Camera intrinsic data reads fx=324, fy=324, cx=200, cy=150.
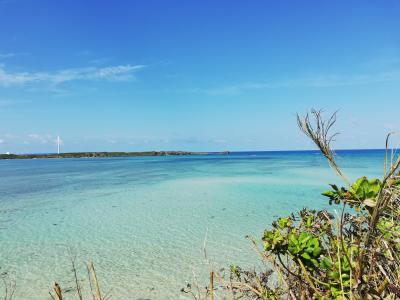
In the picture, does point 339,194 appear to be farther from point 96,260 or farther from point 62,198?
point 62,198

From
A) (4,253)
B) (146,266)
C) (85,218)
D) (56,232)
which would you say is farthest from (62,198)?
(146,266)

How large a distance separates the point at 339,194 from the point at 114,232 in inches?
368

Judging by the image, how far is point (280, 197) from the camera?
53.3ft

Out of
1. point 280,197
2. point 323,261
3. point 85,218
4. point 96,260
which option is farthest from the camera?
point 280,197

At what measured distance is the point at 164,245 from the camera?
340 inches

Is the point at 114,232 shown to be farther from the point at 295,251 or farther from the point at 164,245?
the point at 295,251

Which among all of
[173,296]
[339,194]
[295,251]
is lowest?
[173,296]

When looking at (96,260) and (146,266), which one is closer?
(146,266)

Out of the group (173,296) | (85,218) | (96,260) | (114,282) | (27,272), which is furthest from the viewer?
(85,218)

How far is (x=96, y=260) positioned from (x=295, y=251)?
682 cm

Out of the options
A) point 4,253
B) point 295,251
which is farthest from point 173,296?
point 4,253

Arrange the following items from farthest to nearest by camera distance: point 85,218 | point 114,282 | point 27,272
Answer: point 85,218
point 27,272
point 114,282

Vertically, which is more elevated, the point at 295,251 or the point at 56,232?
the point at 295,251

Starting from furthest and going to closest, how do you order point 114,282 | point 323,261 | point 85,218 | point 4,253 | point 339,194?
point 85,218 → point 4,253 → point 114,282 → point 339,194 → point 323,261
